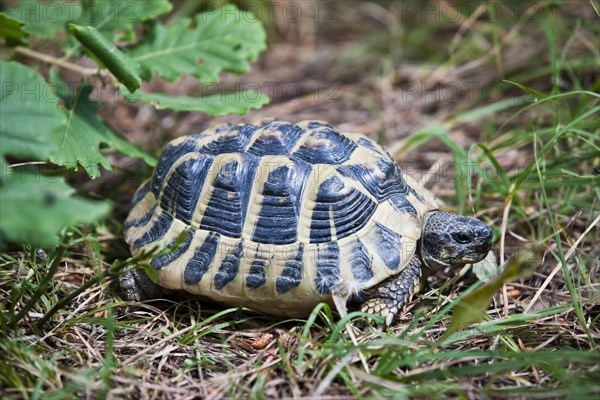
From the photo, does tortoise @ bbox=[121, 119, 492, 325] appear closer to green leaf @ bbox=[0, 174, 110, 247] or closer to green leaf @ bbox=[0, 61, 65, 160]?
green leaf @ bbox=[0, 61, 65, 160]

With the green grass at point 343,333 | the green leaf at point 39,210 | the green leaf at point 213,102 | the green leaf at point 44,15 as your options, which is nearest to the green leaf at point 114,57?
the green leaf at point 213,102

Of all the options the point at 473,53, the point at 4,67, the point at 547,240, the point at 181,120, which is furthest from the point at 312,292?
the point at 473,53

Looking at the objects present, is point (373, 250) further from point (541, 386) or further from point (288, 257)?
point (541, 386)

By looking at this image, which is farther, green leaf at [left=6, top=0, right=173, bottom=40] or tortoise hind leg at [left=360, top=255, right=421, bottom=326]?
green leaf at [left=6, top=0, right=173, bottom=40]

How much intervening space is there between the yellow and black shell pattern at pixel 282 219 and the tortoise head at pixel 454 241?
114mm

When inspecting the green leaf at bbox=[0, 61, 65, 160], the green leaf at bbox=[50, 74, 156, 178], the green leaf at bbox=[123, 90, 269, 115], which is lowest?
the green leaf at bbox=[50, 74, 156, 178]

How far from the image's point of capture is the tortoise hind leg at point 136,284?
3.13 m

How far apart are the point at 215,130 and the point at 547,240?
2188 millimetres

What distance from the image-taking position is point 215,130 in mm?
3469

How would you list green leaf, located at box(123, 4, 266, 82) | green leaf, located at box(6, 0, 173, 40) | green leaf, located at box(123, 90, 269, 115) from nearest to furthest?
1. green leaf, located at box(123, 90, 269, 115)
2. green leaf, located at box(6, 0, 173, 40)
3. green leaf, located at box(123, 4, 266, 82)

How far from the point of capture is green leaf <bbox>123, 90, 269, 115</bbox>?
360 cm

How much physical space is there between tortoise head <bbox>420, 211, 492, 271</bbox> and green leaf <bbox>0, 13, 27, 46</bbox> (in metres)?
2.77

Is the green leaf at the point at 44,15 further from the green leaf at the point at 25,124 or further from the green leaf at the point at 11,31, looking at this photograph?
the green leaf at the point at 25,124

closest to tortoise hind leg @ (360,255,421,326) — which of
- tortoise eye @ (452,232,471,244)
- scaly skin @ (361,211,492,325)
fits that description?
scaly skin @ (361,211,492,325)
